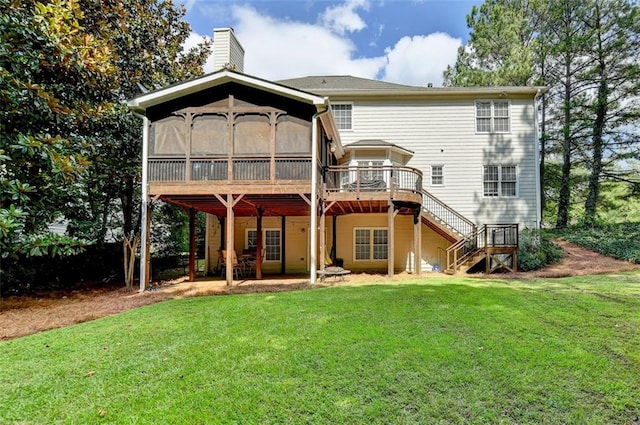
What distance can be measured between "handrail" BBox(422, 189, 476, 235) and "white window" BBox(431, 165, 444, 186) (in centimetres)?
91

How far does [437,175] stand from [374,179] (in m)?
4.11

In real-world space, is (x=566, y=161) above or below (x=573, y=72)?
below

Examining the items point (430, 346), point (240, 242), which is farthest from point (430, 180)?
point (430, 346)

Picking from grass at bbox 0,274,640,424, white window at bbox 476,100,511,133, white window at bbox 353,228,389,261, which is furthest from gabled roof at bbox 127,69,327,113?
white window at bbox 476,100,511,133

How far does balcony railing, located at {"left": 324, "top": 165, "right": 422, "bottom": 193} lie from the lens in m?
11.9

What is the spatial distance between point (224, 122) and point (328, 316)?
7.18m

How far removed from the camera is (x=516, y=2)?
24.0 m

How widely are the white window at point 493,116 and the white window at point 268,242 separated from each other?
10.4 m

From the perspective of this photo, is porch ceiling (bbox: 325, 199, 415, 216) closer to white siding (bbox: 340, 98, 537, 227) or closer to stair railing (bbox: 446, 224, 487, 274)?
stair railing (bbox: 446, 224, 487, 274)

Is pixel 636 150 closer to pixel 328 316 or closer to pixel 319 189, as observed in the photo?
pixel 319 189

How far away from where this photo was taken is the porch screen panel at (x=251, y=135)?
34.8 feet

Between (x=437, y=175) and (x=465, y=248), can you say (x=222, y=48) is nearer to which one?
(x=437, y=175)

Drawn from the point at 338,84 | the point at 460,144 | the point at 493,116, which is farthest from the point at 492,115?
the point at 338,84

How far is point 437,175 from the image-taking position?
52.5 feet
